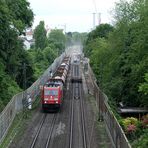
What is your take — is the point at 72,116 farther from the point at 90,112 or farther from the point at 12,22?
the point at 12,22

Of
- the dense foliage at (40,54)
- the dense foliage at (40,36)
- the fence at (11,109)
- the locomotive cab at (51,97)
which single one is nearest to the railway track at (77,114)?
the locomotive cab at (51,97)

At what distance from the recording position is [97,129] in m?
39.8

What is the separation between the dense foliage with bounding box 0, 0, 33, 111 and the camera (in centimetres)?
4488

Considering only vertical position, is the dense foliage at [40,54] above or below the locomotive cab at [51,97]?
above

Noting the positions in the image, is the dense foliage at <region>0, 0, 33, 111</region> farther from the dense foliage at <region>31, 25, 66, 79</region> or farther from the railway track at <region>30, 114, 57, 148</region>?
the dense foliage at <region>31, 25, 66, 79</region>

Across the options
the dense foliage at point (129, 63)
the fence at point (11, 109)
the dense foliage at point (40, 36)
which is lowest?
the fence at point (11, 109)

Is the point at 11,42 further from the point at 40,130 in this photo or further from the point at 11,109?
the point at 40,130

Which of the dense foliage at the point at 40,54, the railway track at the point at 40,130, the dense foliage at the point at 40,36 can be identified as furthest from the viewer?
the dense foliage at the point at 40,36

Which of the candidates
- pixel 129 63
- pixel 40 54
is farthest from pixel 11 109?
pixel 40 54

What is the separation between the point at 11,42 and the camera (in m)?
51.1

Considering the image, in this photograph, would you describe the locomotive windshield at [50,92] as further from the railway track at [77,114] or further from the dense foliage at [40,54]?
the dense foliage at [40,54]

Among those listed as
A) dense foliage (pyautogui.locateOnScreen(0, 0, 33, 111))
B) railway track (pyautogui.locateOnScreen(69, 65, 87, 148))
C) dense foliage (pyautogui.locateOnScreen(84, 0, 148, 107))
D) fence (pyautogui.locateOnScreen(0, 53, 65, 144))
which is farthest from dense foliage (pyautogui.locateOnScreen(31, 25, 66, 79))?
fence (pyautogui.locateOnScreen(0, 53, 65, 144))

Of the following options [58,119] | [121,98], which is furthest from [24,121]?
[121,98]

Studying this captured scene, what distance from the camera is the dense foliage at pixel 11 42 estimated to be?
4488cm
